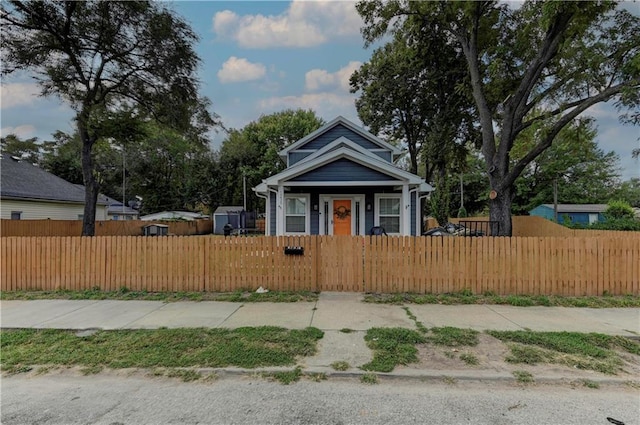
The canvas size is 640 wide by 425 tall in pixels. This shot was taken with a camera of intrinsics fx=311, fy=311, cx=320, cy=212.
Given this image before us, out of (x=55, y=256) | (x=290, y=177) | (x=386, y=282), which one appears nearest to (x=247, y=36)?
(x=290, y=177)

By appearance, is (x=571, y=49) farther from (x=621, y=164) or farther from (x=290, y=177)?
(x=621, y=164)

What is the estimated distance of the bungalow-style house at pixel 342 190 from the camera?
11.2 metres

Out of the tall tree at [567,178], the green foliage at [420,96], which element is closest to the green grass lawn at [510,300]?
the green foliage at [420,96]

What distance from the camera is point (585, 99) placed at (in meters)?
10.6

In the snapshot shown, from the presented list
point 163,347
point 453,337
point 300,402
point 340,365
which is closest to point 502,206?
point 453,337

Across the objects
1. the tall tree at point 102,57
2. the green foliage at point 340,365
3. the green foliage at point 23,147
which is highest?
the green foliage at point 23,147

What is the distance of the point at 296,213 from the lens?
12.9 meters

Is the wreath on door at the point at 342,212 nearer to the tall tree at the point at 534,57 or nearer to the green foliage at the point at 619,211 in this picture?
the tall tree at the point at 534,57

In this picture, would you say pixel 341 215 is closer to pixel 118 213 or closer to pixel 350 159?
pixel 350 159

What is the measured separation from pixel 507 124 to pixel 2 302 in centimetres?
1530

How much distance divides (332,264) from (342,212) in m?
5.69

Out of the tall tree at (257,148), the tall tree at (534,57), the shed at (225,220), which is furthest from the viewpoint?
the tall tree at (257,148)

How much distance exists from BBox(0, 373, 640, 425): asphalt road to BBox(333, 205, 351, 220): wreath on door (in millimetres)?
9488

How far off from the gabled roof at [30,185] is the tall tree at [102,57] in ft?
26.0
